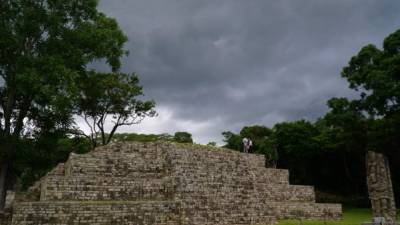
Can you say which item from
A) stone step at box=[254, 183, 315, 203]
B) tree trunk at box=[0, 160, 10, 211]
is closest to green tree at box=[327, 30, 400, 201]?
stone step at box=[254, 183, 315, 203]

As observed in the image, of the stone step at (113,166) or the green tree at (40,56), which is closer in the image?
the stone step at (113,166)

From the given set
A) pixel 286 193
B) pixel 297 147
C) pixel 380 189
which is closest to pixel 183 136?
pixel 297 147

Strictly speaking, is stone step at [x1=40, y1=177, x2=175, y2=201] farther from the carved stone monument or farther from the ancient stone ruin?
the carved stone monument

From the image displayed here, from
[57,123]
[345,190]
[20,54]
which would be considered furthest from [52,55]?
[345,190]

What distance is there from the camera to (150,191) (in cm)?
1614

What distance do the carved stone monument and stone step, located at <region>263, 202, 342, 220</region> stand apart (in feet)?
17.6

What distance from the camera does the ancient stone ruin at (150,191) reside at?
1406cm

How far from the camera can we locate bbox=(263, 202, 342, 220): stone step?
20.7 meters

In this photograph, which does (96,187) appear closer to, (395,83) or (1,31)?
(1,31)

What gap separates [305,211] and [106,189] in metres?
11.3

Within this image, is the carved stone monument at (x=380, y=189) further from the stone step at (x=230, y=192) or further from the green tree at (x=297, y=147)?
the green tree at (x=297, y=147)

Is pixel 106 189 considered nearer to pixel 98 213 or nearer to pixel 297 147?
pixel 98 213

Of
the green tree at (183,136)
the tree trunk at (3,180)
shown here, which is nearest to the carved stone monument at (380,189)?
the tree trunk at (3,180)

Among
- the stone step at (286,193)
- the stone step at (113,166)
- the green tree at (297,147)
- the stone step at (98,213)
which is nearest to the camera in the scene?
the stone step at (98,213)
